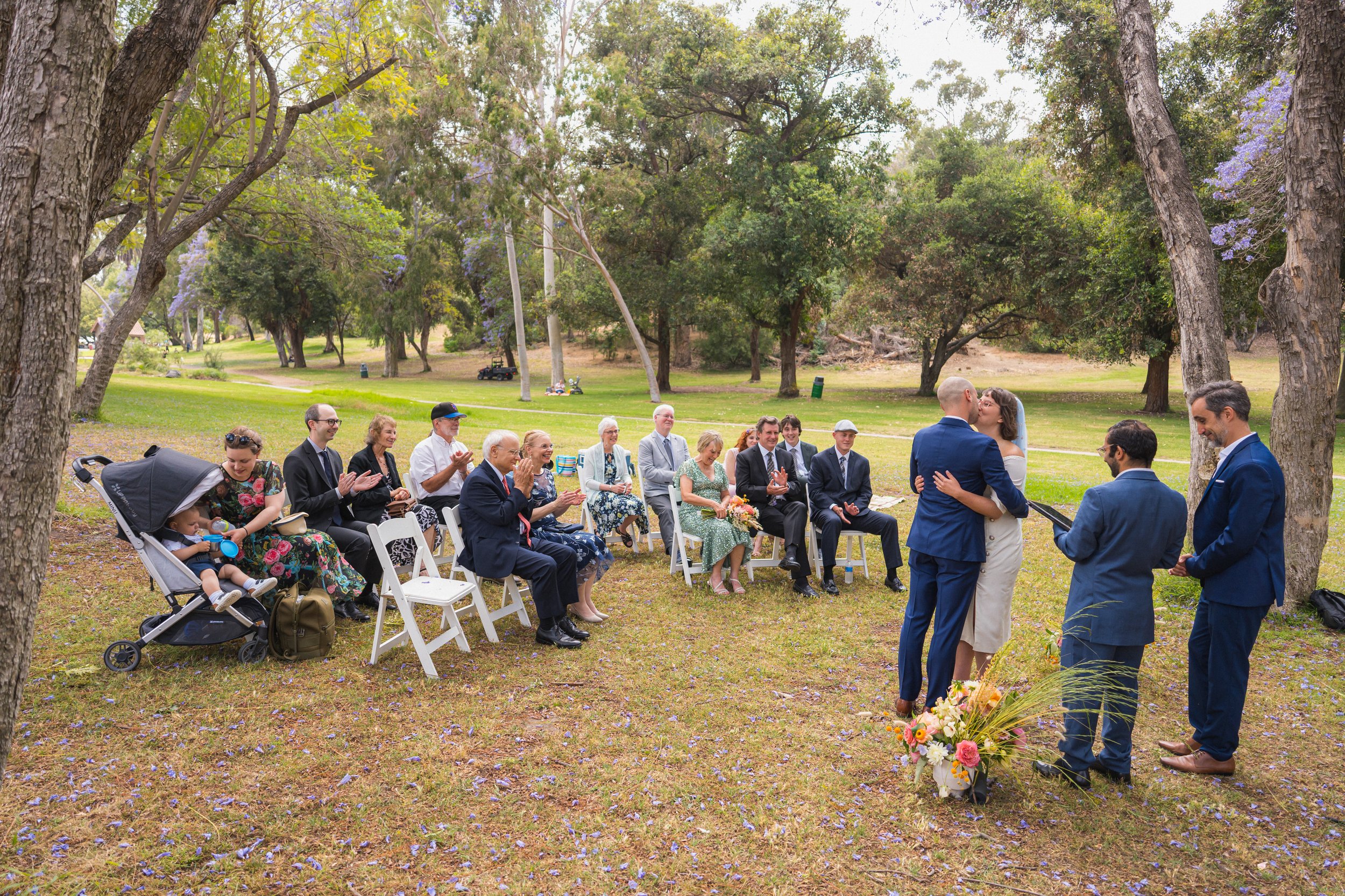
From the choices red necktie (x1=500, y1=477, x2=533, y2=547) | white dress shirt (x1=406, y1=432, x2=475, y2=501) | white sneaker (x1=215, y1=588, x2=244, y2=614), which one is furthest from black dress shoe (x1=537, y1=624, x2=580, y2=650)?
white dress shirt (x1=406, y1=432, x2=475, y2=501)

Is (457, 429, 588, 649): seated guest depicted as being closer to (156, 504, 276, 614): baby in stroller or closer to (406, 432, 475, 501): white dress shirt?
(156, 504, 276, 614): baby in stroller

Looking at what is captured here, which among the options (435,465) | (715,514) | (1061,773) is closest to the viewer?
(1061,773)

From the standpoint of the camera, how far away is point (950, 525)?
4.19 metres

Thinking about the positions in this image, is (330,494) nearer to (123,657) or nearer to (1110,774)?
(123,657)

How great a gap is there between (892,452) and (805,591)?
1015 cm

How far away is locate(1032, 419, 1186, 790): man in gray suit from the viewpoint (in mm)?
3822

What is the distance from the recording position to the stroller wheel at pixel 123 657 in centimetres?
513

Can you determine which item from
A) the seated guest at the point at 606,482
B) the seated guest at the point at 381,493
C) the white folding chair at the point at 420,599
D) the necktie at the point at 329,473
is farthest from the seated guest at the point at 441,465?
the white folding chair at the point at 420,599

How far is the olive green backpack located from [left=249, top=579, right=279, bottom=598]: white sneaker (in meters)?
0.12

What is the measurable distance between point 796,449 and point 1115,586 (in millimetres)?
4431

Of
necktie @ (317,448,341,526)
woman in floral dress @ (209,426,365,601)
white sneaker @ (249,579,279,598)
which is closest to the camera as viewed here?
white sneaker @ (249,579,279,598)

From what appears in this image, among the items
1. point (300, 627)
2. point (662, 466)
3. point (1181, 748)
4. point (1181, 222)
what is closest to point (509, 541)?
point (300, 627)

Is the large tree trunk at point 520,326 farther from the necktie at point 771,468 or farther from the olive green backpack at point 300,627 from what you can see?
the olive green backpack at point 300,627

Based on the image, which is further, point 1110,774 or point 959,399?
point 959,399
